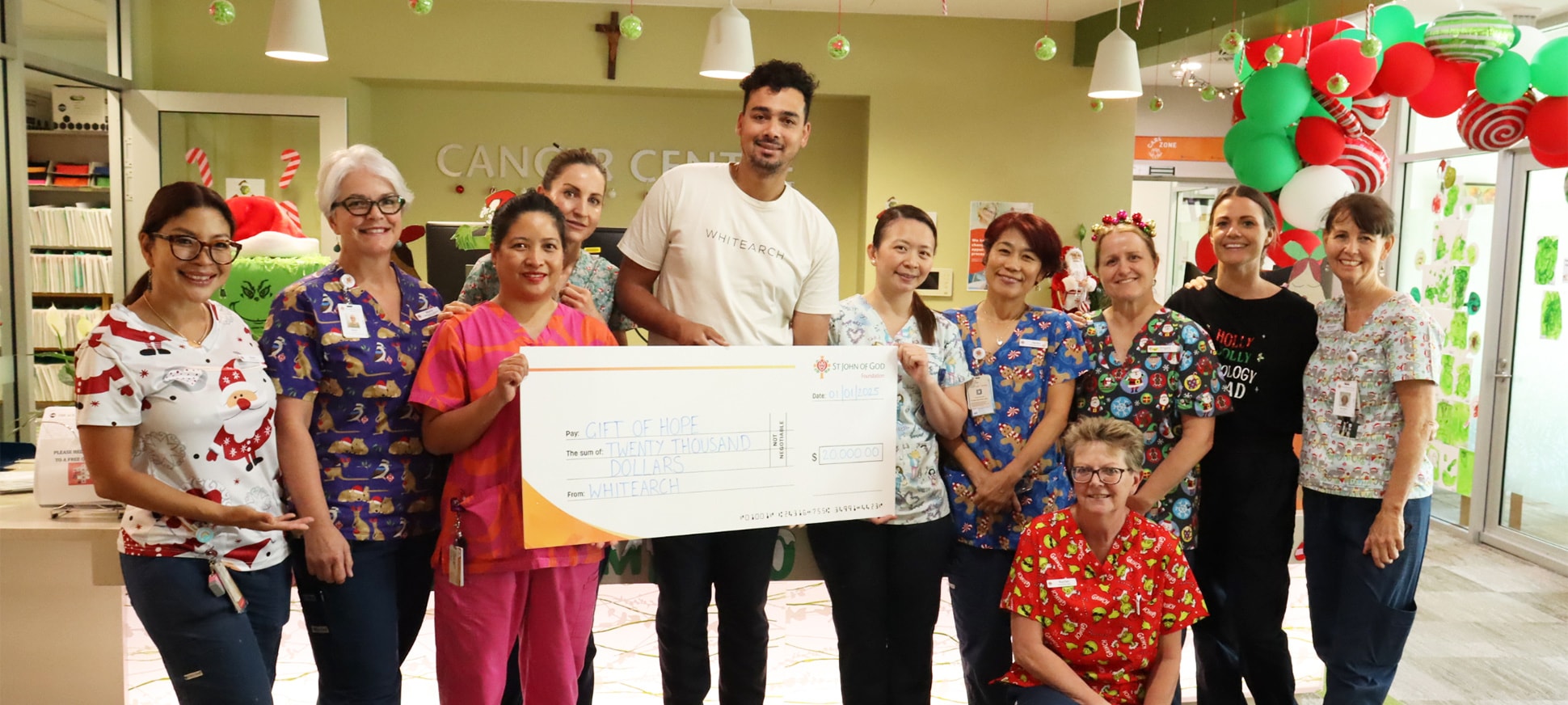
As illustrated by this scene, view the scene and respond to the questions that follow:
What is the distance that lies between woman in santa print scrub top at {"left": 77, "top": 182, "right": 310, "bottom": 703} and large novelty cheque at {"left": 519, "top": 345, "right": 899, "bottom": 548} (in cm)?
47

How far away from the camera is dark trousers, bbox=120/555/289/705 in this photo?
1.77 meters

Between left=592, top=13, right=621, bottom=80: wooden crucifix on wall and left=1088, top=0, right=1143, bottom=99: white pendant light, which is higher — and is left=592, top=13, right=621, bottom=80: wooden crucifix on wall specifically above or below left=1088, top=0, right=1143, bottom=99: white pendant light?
above

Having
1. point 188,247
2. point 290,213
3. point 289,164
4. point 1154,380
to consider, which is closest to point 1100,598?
point 1154,380

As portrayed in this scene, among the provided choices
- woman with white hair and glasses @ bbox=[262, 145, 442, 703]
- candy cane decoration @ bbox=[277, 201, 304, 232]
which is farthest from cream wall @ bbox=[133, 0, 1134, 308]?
woman with white hair and glasses @ bbox=[262, 145, 442, 703]

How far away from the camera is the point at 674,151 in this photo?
22.9ft

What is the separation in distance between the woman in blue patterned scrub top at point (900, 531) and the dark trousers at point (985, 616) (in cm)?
8

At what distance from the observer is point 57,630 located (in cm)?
278

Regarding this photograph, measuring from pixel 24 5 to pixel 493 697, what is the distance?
5276mm

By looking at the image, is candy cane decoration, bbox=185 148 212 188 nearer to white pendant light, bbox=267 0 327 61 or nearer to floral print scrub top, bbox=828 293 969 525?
white pendant light, bbox=267 0 327 61

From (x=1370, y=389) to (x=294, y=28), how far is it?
3.64 meters

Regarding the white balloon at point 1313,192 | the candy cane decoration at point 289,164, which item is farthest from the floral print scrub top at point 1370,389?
the candy cane decoration at point 289,164

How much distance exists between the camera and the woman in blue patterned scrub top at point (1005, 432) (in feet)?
7.62

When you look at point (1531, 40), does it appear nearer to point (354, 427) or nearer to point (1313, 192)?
point (1313, 192)

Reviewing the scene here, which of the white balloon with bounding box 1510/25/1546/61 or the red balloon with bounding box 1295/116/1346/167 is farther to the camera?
the white balloon with bounding box 1510/25/1546/61
